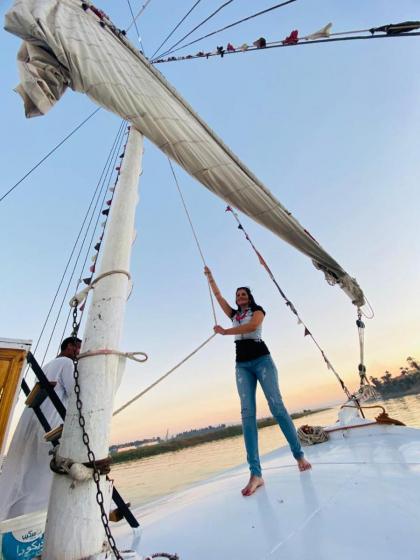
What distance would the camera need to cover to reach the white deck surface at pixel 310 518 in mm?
1620

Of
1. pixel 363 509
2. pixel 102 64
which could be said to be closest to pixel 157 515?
pixel 363 509

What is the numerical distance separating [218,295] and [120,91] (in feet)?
8.20

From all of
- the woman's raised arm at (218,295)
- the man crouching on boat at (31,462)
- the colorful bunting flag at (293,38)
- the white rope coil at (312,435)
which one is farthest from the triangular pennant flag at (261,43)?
the white rope coil at (312,435)

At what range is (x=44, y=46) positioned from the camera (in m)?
3.61

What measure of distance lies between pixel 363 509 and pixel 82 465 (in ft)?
5.74

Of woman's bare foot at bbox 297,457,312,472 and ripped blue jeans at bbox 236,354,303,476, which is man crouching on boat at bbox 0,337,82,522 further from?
woman's bare foot at bbox 297,457,312,472

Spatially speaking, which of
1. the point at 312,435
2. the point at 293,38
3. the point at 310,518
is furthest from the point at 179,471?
the point at 293,38

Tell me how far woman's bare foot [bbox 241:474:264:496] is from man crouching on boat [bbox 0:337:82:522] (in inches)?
64.2

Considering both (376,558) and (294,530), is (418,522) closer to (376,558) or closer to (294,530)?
(376,558)

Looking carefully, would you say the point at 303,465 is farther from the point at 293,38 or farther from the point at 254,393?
the point at 293,38

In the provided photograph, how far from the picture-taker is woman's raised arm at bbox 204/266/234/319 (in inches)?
147

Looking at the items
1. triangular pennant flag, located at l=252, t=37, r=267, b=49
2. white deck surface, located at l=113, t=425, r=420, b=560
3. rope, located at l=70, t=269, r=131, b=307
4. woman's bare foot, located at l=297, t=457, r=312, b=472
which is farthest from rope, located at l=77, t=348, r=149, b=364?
triangular pennant flag, located at l=252, t=37, r=267, b=49

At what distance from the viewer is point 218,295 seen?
12.4ft

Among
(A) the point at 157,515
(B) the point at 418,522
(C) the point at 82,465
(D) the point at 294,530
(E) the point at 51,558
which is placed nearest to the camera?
(E) the point at 51,558
